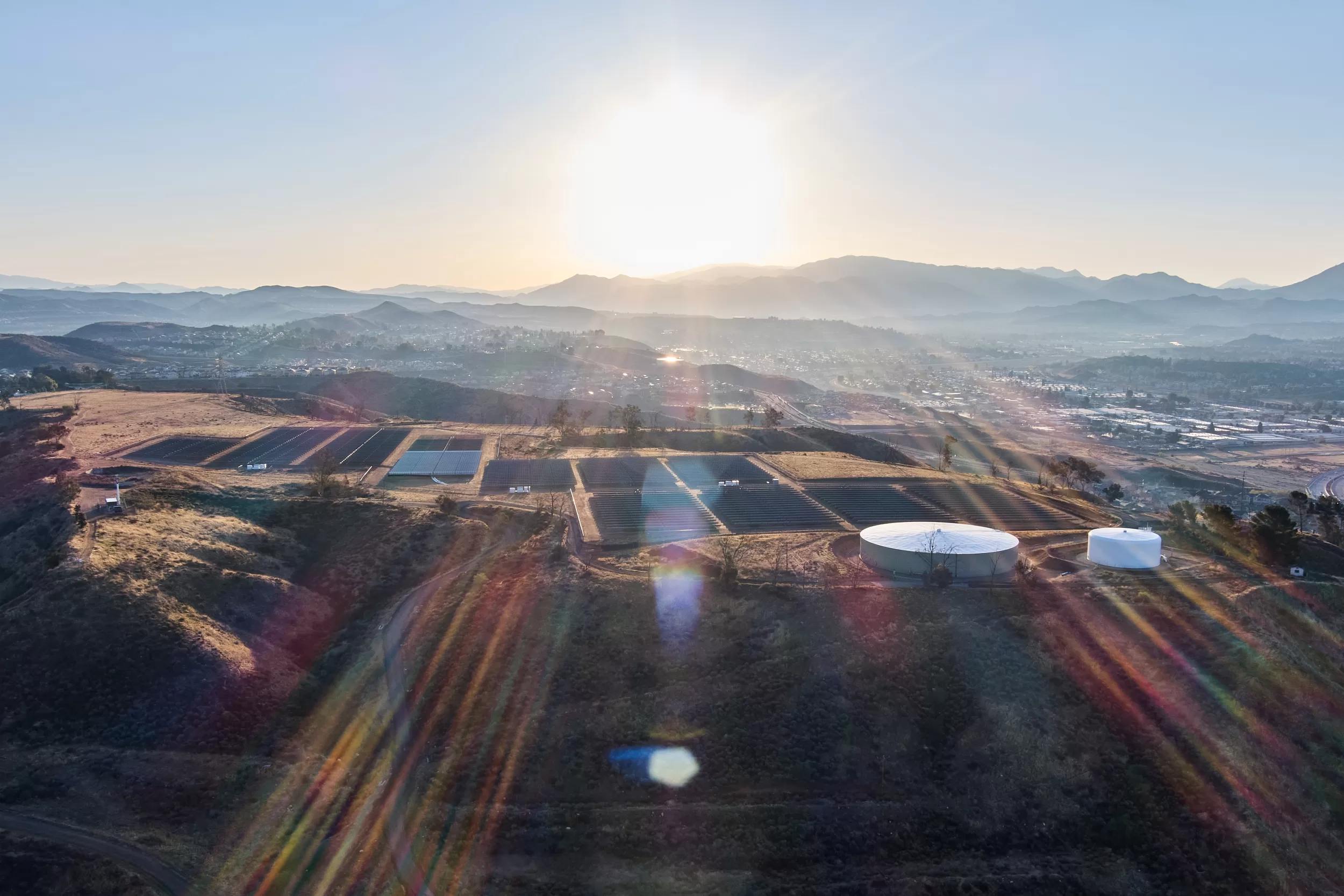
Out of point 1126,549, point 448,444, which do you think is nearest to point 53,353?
point 448,444

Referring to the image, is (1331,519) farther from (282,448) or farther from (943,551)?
(282,448)

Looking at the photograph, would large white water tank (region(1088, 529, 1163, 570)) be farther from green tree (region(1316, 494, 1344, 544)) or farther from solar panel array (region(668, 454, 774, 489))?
solar panel array (region(668, 454, 774, 489))

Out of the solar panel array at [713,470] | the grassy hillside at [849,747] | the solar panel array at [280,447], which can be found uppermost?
the solar panel array at [280,447]

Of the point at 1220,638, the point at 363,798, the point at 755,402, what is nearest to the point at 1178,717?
the point at 1220,638

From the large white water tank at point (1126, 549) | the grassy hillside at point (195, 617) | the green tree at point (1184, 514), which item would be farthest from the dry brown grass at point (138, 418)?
the green tree at point (1184, 514)

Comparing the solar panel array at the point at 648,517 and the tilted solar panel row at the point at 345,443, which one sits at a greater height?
the tilted solar panel row at the point at 345,443

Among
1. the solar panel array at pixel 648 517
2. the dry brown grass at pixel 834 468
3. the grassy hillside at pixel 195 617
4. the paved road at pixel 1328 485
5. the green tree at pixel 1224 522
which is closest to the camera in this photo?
the grassy hillside at pixel 195 617

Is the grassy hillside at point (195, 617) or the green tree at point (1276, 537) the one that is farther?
the green tree at point (1276, 537)

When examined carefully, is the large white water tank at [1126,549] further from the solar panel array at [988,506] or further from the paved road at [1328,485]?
the paved road at [1328,485]
